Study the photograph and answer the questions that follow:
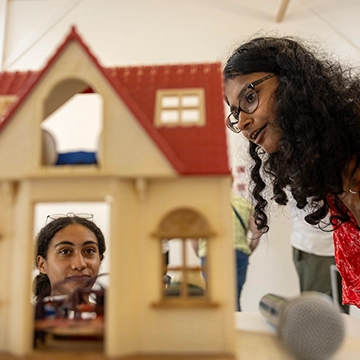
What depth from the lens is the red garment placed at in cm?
188

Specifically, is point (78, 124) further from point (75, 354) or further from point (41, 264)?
point (75, 354)

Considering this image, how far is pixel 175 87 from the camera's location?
1072 millimetres

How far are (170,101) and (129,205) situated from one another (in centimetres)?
30

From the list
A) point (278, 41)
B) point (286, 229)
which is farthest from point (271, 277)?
point (278, 41)

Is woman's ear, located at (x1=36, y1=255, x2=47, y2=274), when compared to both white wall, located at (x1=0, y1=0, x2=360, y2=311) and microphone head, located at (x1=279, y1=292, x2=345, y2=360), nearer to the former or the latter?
microphone head, located at (x1=279, y1=292, x2=345, y2=360)

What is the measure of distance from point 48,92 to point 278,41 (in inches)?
43.6

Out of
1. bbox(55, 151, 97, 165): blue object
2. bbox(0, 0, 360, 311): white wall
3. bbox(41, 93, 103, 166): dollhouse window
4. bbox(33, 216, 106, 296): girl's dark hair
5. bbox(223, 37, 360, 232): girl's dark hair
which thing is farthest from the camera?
bbox(0, 0, 360, 311): white wall

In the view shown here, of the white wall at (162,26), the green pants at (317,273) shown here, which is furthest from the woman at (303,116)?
the white wall at (162,26)

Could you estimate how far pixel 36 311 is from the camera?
1.01m

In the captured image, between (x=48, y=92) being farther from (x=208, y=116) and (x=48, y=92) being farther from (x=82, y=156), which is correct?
(x=208, y=116)

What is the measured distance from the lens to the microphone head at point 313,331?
3.02ft

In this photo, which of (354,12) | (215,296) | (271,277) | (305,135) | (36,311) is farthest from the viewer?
(354,12)

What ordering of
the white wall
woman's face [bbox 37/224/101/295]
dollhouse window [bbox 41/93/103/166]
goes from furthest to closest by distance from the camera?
Answer: the white wall → dollhouse window [bbox 41/93/103/166] → woman's face [bbox 37/224/101/295]

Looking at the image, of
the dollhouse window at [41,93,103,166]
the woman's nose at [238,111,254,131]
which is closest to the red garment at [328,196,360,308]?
the woman's nose at [238,111,254,131]
